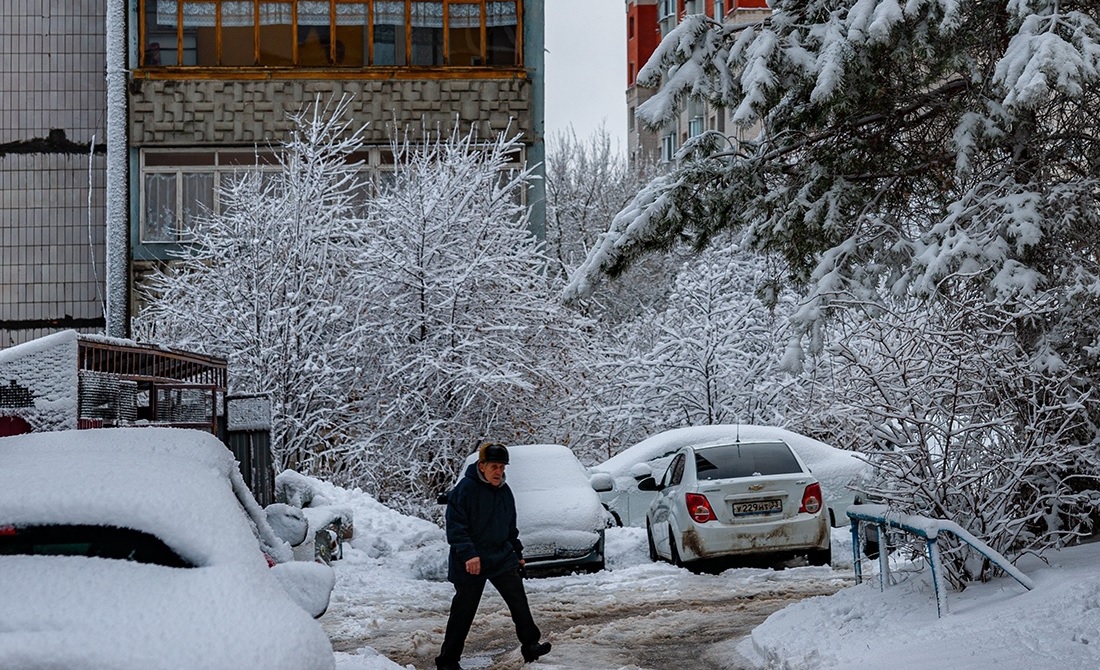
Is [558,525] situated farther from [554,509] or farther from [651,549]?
[651,549]

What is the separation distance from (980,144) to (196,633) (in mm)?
8232

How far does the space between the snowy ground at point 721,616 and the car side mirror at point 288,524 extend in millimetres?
807

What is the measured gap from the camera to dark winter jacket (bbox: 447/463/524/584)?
10.8 m

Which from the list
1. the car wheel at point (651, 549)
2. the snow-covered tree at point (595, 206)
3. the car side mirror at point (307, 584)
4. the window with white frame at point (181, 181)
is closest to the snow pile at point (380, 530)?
the car wheel at point (651, 549)

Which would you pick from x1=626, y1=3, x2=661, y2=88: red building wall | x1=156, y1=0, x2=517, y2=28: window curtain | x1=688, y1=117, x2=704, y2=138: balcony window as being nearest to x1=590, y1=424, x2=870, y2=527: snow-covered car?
x1=156, y1=0, x2=517, y2=28: window curtain

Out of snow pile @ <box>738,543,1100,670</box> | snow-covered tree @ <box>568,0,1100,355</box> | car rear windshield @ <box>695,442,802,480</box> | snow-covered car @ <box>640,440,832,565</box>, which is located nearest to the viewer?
snow pile @ <box>738,543,1100,670</box>

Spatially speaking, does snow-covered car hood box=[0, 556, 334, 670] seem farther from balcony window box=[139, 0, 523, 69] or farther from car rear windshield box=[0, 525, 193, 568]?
balcony window box=[139, 0, 523, 69]

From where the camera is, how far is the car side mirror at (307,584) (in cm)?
677

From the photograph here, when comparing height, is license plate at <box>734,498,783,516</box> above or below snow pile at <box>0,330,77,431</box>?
below

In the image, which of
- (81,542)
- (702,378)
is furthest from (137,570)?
(702,378)

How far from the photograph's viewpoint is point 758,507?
1686cm

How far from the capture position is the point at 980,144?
11.9m

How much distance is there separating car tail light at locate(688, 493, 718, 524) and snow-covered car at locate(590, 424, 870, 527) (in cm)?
235

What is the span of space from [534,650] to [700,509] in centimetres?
616
